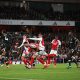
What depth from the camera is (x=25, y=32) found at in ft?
138

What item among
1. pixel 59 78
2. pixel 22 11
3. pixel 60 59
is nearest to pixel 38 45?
pixel 59 78

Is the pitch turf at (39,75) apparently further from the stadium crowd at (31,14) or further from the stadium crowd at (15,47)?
the stadium crowd at (31,14)

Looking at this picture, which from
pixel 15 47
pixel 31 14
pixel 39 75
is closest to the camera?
pixel 39 75

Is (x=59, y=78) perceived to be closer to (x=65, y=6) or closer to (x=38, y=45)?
(x=38, y=45)

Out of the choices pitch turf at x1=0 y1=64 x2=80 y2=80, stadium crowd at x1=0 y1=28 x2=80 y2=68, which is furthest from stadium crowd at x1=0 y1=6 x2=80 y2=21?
pitch turf at x1=0 y1=64 x2=80 y2=80

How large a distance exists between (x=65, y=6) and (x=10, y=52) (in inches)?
480

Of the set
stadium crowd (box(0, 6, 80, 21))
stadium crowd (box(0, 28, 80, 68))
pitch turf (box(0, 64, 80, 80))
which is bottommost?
pitch turf (box(0, 64, 80, 80))

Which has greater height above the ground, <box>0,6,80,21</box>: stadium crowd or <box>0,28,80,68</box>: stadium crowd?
<box>0,6,80,21</box>: stadium crowd

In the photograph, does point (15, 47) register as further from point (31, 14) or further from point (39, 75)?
point (39, 75)

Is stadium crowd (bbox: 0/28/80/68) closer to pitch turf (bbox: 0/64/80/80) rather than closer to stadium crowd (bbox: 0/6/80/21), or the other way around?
stadium crowd (bbox: 0/6/80/21)

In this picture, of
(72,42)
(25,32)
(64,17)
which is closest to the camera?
(72,42)

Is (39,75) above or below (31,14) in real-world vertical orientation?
below

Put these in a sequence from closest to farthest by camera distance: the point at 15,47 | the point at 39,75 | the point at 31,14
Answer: the point at 39,75, the point at 15,47, the point at 31,14

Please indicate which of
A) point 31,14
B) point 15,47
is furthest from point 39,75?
point 31,14
